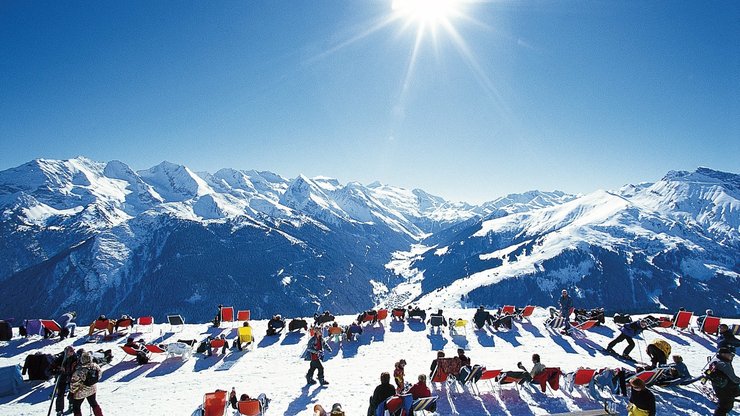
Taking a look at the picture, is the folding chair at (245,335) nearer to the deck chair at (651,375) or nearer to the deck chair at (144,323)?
the deck chair at (144,323)

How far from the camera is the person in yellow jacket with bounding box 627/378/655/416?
1128 centimetres

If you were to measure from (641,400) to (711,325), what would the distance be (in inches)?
933

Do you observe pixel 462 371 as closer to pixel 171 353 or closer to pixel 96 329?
pixel 171 353

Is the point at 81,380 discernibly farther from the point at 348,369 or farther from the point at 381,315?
the point at 381,315

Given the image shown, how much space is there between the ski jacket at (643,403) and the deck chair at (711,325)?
23284 mm

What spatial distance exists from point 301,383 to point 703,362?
79.3 ft

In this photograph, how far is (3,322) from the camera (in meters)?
27.2

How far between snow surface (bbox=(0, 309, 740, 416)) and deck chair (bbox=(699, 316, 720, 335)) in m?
0.81

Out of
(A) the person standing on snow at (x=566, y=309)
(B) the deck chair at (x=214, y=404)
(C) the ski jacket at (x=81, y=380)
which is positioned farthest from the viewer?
(A) the person standing on snow at (x=566, y=309)

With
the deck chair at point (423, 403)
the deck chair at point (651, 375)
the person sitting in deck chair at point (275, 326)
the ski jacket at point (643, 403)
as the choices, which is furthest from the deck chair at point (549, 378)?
the person sitting in deck chair at point (275, 326)

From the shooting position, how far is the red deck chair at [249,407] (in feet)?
49.2

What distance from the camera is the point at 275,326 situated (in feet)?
103

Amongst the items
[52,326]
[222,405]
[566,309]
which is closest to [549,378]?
[222,405]

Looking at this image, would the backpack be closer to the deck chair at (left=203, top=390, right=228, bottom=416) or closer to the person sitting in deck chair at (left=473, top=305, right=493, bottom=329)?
the deck chair at (left=203, top=390, right=228, bottom=416)
